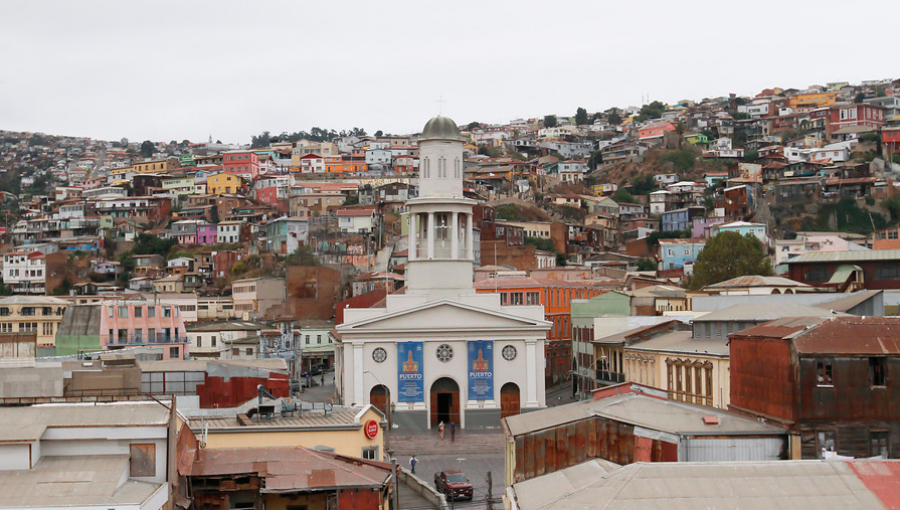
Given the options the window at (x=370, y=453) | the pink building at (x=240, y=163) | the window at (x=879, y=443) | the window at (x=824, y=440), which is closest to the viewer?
the window at (x=824, y=440)

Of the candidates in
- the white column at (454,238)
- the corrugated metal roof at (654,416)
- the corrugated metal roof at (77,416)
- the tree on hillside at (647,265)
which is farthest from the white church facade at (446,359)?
the tree on hillside at (647,265)

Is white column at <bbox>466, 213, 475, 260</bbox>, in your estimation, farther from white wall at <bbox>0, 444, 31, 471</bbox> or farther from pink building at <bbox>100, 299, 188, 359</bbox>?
white wall at <bbox>0, 444, 31, 471</bbox>

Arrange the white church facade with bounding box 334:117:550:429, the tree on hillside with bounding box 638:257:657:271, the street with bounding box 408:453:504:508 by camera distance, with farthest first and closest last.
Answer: the tree on hillside with bounding box 638:257:657:271
the white church facade with bounding box 334:117:550:429
the street with bounding box 408:453:504:508

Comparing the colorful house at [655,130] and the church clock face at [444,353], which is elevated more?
the colorful house at [655,130]

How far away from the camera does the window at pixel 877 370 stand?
2447 centimetres

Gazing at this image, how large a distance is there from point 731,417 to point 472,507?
10253 millimetres

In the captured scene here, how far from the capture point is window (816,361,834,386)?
24375 millimetres

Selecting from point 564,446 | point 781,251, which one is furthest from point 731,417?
point 781,251

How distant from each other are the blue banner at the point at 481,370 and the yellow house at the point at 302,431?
2548 centimetres

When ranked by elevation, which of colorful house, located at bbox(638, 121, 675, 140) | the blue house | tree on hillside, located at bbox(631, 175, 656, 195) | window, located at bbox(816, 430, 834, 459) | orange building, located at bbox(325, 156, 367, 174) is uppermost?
colorful house, located at bbox(638, 121, 675, 140)

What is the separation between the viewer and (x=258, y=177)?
167 m

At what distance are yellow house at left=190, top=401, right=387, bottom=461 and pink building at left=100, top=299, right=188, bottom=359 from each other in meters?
31.6

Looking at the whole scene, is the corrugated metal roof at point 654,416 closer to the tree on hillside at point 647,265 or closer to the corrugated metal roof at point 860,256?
the corrugated metal roof at point 860,256

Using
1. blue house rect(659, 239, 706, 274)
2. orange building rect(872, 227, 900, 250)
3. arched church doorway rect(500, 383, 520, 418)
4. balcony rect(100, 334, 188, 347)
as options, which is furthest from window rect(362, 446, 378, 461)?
blue house rect(659, 239, 706, 274)
